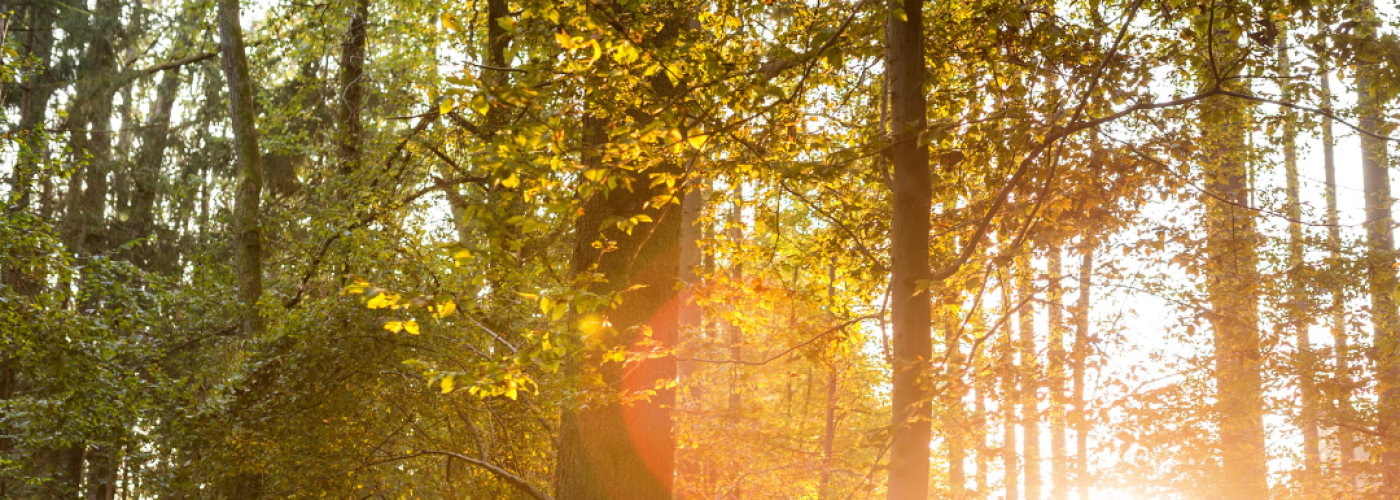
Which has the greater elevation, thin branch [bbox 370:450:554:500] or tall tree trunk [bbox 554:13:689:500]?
tall tree trunk [bbox 554:13:689:500]

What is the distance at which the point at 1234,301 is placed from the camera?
9172mm

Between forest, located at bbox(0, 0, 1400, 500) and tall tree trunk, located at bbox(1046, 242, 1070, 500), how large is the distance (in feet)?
0.29

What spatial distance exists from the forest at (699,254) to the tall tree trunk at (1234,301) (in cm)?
8

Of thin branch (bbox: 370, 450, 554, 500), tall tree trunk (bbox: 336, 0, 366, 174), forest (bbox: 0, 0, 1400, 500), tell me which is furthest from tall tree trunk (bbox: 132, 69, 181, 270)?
thin branch (bbox: 370, 450, 554, 500)

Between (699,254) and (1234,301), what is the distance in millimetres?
6632

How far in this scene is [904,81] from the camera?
5.62 metres

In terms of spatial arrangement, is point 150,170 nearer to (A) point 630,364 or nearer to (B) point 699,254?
(B) point 699,254

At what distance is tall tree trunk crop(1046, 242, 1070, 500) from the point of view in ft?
22.2

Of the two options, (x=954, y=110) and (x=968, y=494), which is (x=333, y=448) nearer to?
(x=954, y=110)

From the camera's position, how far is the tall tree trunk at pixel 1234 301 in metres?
7.32

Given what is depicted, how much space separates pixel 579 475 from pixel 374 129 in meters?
6.51

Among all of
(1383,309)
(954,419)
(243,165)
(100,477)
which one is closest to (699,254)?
(954,419)

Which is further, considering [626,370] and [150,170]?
[150,170]

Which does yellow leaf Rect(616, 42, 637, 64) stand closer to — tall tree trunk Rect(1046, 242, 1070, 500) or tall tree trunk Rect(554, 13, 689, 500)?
tall tree trunk Rect(554, 13, 689, 500)
